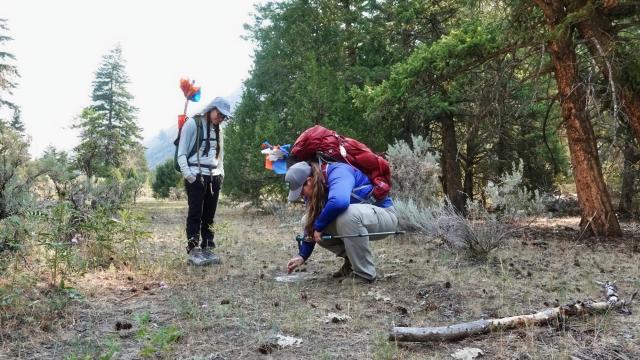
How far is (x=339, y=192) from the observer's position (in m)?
4.00

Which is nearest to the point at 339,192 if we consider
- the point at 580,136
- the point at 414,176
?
the point at 414,176

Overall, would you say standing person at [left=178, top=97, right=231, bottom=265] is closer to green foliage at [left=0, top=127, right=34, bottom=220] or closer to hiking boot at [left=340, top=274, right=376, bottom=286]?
green foliage at [left=0, top=127, right=34, bottom=220]

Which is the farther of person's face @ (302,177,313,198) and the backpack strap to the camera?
the backpack strap

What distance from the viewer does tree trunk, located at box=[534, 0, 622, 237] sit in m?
6.84

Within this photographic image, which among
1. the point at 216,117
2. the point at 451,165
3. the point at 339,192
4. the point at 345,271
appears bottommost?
the point at 345,271

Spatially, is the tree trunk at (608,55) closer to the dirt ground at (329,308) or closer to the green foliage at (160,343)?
the dirt ground at (329,308)

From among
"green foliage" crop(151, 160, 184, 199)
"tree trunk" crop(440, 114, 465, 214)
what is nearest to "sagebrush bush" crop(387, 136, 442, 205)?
"tree trunk" crop(440, 114, 465, 214)

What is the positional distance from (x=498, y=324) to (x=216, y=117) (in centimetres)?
370

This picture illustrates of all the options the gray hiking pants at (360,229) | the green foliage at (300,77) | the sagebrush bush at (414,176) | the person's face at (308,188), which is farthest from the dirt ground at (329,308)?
the green foliage at (300,77)

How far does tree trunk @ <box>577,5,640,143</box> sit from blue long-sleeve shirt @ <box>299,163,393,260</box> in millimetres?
3945

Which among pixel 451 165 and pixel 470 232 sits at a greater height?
pixel 451 165

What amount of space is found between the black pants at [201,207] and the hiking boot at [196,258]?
0.46ft

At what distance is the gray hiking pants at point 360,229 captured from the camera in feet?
13.6

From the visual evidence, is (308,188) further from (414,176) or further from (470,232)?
(414,176)
